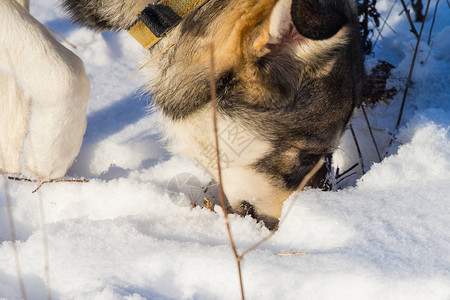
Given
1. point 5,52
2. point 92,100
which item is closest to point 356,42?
point 5,52

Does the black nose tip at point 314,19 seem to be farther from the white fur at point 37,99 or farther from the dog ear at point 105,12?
the white fur at point 37,99

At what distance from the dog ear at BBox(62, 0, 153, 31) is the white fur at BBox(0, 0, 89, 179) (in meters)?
0.20

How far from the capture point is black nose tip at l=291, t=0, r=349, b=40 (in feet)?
4.64

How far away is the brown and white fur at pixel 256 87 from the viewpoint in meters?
1.79

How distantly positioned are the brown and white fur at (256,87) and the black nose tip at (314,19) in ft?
0.17

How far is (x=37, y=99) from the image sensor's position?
2270 millimetres

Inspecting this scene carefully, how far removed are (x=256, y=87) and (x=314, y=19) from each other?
1.58ft

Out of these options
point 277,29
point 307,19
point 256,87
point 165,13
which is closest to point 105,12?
point 165,13

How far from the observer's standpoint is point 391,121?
2.99 meters

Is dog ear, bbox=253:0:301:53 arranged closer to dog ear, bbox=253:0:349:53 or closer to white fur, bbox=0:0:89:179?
dog ear, bbox=253:0:349:53

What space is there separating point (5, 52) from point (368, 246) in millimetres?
1836

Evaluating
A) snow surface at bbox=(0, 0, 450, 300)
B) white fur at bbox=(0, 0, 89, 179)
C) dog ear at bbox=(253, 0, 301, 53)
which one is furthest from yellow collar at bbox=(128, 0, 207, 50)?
snow surface at bbox=(0, 0, 450, 300)

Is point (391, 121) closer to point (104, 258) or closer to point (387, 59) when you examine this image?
point (387, 59)

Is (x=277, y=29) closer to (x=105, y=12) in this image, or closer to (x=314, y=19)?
(x=314, y=19)
